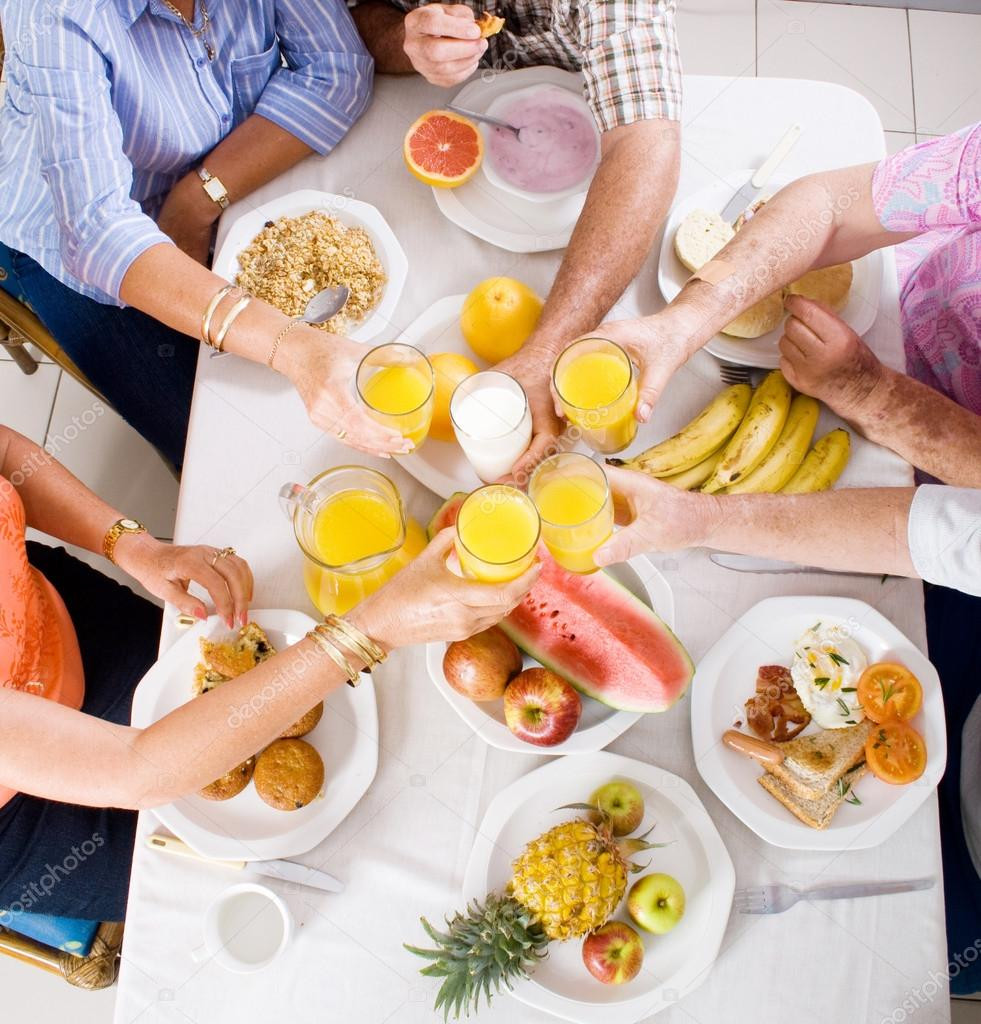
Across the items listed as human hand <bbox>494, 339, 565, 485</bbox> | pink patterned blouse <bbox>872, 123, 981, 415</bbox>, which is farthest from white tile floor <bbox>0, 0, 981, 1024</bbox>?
human hand <bbox>494, 339, 565, 485</bbox>

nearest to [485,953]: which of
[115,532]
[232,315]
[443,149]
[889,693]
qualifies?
[889,693]

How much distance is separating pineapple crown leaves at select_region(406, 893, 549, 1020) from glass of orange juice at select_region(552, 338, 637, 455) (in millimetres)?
666

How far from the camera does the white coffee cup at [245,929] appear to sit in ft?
3.84

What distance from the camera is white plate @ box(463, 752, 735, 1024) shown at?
1.14 m

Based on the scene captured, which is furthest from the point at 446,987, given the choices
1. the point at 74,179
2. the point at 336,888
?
the point at 74,179

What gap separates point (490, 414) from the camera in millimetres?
1292

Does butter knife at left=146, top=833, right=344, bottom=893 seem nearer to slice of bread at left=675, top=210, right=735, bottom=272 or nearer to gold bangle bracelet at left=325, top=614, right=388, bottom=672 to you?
gold bangle bracelet at left=325, top=614, right=388, bottom=672

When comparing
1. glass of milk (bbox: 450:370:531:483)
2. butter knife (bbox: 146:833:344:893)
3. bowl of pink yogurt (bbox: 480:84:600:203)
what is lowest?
butter knife (bbox: 146:833:344:893)

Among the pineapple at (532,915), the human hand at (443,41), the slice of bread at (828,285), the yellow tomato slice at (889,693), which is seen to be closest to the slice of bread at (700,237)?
the slice of bread at (828,285)

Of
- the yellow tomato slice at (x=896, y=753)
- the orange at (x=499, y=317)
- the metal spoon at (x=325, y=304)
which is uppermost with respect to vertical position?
the metal spoon at (x=325, y=304)

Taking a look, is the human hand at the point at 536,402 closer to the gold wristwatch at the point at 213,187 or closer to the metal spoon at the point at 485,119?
the metal spoon at the point at 485,119

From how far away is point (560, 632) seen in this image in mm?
1280

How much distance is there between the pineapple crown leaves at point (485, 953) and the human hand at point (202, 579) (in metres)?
0.52

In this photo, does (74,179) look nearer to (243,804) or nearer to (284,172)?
(284,172)
